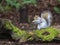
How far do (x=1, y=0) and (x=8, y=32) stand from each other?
2832mm

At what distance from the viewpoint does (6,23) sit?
399cm

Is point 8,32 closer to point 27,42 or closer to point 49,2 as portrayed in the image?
point 27,42

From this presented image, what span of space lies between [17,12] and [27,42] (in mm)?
3954

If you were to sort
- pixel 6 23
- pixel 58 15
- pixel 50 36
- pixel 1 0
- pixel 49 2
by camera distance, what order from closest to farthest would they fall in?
1. pixel 50 36
2. pixel 6 23
3. pixel 1 0
4. pixel 58 15
5. pixel 49 2

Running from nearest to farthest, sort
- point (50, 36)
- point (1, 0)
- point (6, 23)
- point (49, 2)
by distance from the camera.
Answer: point (50, 36), point (6, 23), point (1, 0), point (49, 2)

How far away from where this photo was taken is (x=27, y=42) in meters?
3.77

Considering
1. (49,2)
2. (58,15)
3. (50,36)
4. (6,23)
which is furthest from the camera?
(49,2)

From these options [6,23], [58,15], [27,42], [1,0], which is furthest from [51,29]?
[58,15]

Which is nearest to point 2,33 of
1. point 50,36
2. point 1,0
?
point 50,36

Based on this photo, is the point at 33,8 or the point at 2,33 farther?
the point at 33,8

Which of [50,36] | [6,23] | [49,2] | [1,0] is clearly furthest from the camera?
[49,2]

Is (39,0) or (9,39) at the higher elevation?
(9,39)

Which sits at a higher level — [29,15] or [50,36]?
[50,36]

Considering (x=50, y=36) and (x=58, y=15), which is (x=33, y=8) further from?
(x=50, y=36)
